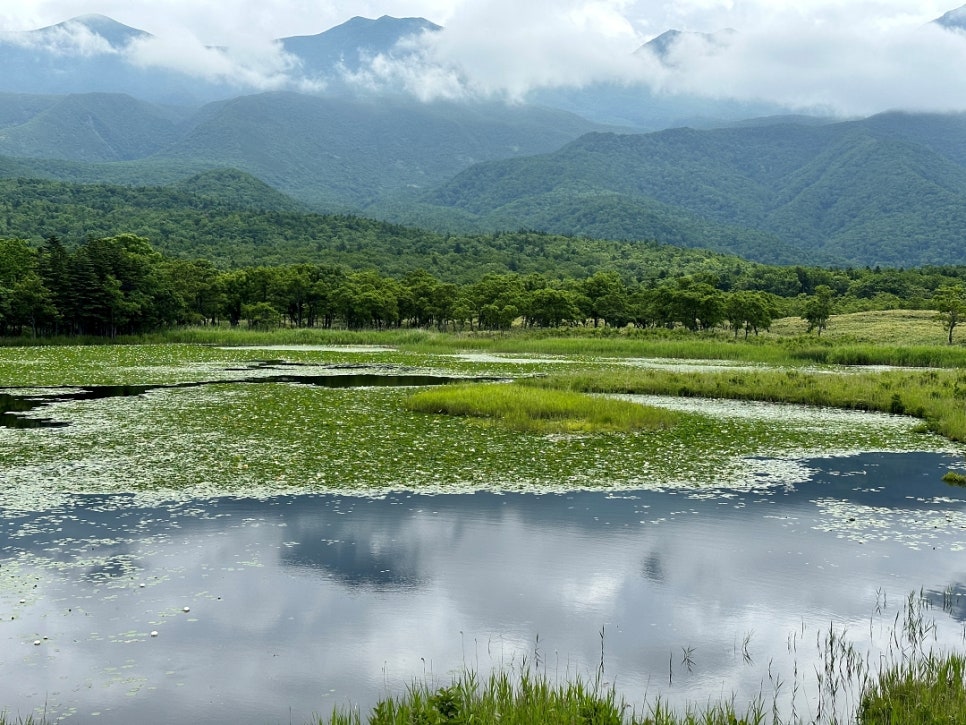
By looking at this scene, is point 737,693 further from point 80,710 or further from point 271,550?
point 271,550

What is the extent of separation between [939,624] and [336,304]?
121731mm

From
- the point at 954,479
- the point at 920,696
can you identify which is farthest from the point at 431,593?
the point at 954,479

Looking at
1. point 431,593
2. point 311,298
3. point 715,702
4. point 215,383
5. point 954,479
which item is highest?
point 311,298

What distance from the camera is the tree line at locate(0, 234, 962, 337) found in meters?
95.9

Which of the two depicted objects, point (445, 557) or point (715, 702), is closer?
point (715, 702)

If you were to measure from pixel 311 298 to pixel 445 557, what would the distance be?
12281 cm

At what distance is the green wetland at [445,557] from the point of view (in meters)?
12.5

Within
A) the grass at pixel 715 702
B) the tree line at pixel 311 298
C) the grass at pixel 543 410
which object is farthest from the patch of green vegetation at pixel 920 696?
the tree line at pixel 311 298

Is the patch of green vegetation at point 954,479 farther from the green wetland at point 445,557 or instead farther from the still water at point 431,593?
the still water at point 431,593

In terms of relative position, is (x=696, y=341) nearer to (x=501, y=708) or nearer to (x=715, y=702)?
(x=715, y=702)

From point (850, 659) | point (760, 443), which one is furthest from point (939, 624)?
point (760, 443)

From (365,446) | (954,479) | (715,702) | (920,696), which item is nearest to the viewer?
(920,696)

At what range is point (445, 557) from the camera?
18109mm

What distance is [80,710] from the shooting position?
36.8 feet
